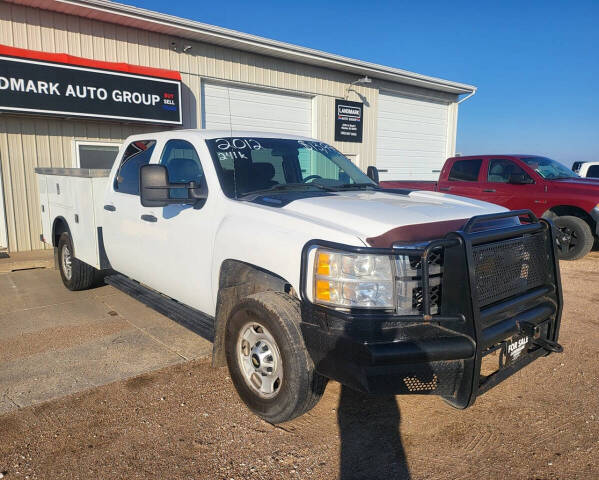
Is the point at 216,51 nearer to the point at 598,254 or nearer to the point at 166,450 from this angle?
the point at 598,254

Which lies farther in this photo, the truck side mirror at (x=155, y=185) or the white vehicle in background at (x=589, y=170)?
the white vehicle in background at (x=589, y=170)

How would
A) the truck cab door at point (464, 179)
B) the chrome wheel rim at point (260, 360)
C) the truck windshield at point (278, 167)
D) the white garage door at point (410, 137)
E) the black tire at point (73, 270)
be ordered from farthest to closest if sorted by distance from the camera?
the white garage door at point (410, 137), the truck cab door at point (464, 179), the black tire at point (73, 270), the truck windshield at point (278, 167), the chrome wheel rim at point (260, 360)

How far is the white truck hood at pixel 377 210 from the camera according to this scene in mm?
2766

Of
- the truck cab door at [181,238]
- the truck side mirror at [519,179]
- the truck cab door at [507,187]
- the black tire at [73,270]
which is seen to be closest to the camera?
the truck cab door at [181,238]

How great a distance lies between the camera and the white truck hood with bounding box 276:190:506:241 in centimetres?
277

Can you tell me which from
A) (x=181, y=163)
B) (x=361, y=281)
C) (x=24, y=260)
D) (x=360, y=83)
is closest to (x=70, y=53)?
(x=24, y=260)

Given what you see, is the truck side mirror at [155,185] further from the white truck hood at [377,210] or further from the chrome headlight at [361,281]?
the chrome headlight at [361,281]

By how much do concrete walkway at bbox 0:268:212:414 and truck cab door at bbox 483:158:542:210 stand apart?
680cm

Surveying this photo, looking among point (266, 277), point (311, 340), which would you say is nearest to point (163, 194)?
point (266, 277)

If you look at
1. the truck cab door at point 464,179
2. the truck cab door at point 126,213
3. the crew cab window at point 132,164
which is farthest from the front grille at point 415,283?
the truck cab door at point 464,179

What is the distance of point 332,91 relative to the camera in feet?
44.9

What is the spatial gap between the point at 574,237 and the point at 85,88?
378 inches

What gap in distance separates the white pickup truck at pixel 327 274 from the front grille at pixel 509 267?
0.01 m

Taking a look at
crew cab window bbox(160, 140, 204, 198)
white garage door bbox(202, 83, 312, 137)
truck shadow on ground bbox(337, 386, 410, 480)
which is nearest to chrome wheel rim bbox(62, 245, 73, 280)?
crew cab window bbox(160, 140, 204, 198)
